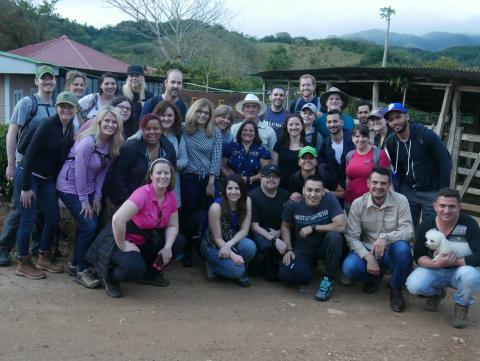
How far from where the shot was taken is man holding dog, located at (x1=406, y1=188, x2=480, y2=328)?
4277mm

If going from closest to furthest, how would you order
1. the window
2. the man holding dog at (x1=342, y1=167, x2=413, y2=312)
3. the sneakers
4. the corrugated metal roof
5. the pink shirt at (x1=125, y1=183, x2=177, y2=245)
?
1. the pink shirt at (x1=125, y1=183, x2=177, y2=245)
2. the man holding dog at (x1=342, y1=167, x2=413, y2=312)
3. the sneakers
4. the window
5. the corrugated metal roof

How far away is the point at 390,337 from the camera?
4.00 meters

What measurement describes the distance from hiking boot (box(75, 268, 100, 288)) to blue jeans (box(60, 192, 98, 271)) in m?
0.06

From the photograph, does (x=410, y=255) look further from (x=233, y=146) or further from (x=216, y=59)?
(x=216, y=59)

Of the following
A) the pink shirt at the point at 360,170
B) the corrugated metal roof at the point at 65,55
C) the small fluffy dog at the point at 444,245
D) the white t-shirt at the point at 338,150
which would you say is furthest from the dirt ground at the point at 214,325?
the corrugated metal roof at the point at 65,55

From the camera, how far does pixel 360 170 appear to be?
5.16 metres

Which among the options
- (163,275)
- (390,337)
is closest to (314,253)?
(390,337)

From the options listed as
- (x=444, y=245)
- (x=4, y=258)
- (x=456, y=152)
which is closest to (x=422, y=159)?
(x=444, y=245)

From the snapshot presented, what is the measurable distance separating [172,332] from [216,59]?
44.5 meters

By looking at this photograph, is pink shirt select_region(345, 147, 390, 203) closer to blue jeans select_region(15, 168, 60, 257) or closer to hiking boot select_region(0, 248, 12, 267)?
blue jeans select_region(15, 168, 60, 257)

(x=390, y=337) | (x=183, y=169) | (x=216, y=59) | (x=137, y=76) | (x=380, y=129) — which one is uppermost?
(x=216, y=59)

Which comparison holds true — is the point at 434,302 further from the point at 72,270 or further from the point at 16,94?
the point at 16,94

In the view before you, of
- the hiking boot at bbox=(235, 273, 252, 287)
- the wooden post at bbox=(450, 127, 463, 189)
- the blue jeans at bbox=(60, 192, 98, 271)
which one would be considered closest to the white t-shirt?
the hiking boot at bbox=(235, 273, 252, 287)

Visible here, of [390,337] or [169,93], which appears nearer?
[390,337]
